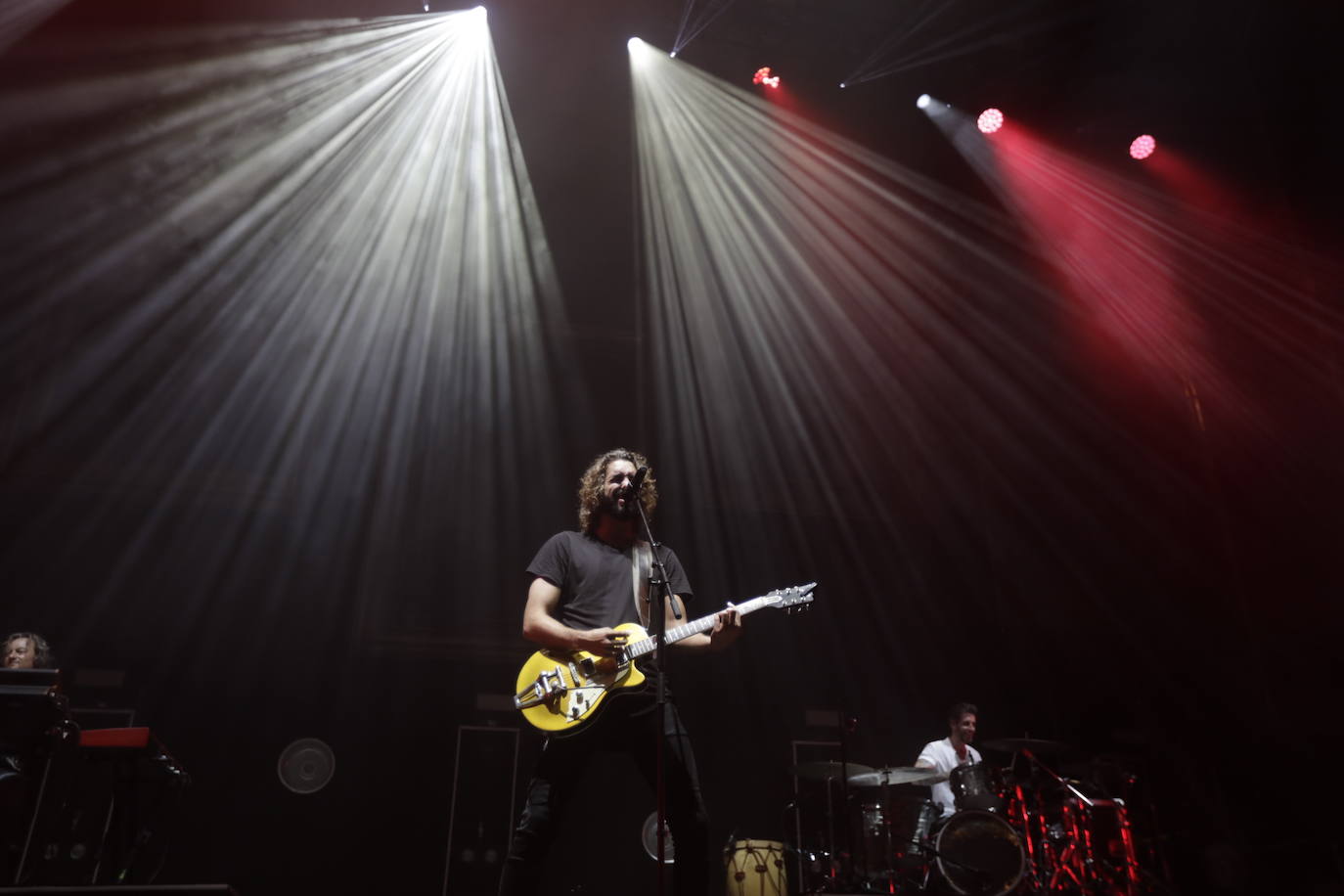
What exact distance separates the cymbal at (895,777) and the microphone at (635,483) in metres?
3.47

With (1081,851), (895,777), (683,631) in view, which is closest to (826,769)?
(895,777)

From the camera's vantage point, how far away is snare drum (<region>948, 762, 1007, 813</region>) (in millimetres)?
5621

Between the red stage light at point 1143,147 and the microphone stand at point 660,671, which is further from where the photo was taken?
the red stage light at point 1143,147

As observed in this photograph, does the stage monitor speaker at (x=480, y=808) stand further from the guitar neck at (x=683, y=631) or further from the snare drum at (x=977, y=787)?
the guitar neck at (x=683, y=631)

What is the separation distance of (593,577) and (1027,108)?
20.1 ft

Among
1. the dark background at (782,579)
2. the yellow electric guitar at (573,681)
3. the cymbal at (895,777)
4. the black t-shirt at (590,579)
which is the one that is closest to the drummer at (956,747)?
the cymbal at (895,777)

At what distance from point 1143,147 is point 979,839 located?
555 cm

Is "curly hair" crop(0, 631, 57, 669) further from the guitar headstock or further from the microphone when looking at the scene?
the guitar headstock

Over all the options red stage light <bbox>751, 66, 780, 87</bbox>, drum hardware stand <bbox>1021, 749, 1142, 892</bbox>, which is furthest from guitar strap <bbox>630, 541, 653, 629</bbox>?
red stage light <bbox>751, 66, 780, 87</bbox>

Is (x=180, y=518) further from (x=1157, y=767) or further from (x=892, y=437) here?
(x=1157, y=767)

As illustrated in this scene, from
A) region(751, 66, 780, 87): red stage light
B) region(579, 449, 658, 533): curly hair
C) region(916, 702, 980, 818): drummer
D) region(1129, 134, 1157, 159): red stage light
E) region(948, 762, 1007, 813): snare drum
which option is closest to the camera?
region(579, 449, 658, 533): curly hair

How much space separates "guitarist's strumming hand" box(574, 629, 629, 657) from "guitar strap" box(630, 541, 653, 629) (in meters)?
0.24

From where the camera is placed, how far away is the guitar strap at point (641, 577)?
141 inches

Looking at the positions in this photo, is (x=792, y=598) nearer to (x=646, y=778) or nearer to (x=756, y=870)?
(x=646, y=778)
